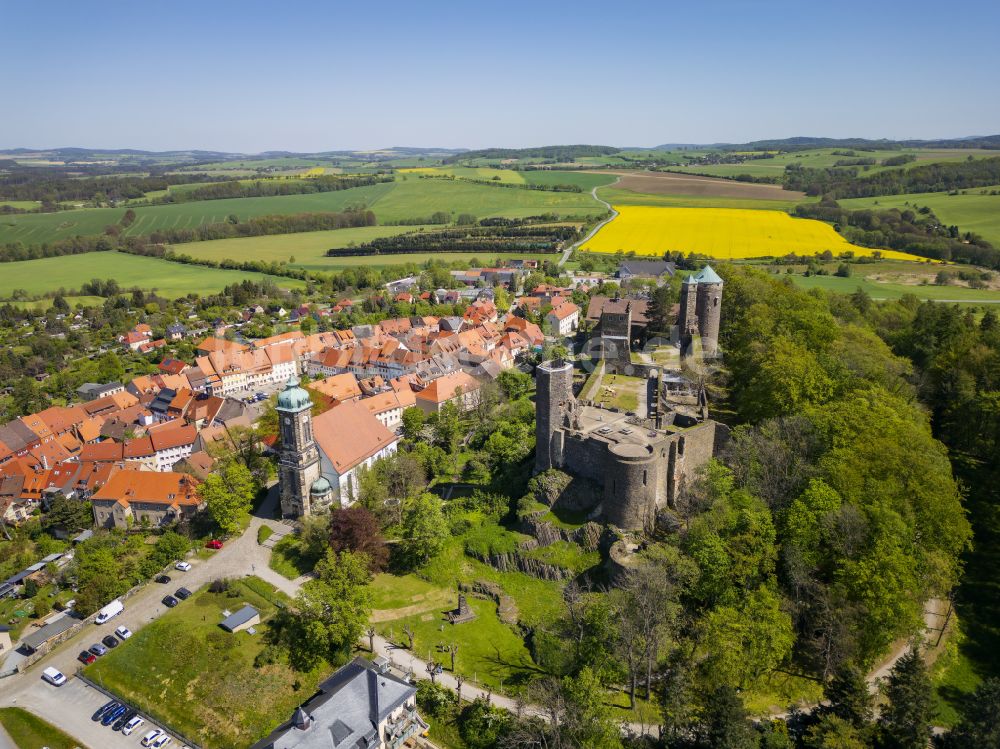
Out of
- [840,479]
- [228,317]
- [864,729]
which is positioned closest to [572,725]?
[864,729]

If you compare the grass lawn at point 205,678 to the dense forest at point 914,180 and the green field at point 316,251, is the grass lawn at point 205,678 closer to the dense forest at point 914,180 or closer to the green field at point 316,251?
the green field at point 316,251

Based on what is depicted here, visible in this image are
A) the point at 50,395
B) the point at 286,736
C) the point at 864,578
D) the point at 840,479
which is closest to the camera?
the point at 286,736

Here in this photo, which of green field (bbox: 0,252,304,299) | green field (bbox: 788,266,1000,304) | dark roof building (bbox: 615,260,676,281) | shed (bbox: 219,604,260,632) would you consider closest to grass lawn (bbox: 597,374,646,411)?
shed (bbox: 219,604,260,632)

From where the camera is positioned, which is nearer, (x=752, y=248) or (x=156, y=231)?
(x=752, y=248)

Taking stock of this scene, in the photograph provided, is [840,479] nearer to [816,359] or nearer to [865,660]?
[865,660]

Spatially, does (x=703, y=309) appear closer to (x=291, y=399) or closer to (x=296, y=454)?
(x=291, y=399)

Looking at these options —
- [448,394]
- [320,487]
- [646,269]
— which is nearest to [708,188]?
[646,269]

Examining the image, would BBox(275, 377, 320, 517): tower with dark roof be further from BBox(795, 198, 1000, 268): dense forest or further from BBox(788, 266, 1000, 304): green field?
BBox(795, 198, 1000, 268): dense forest
